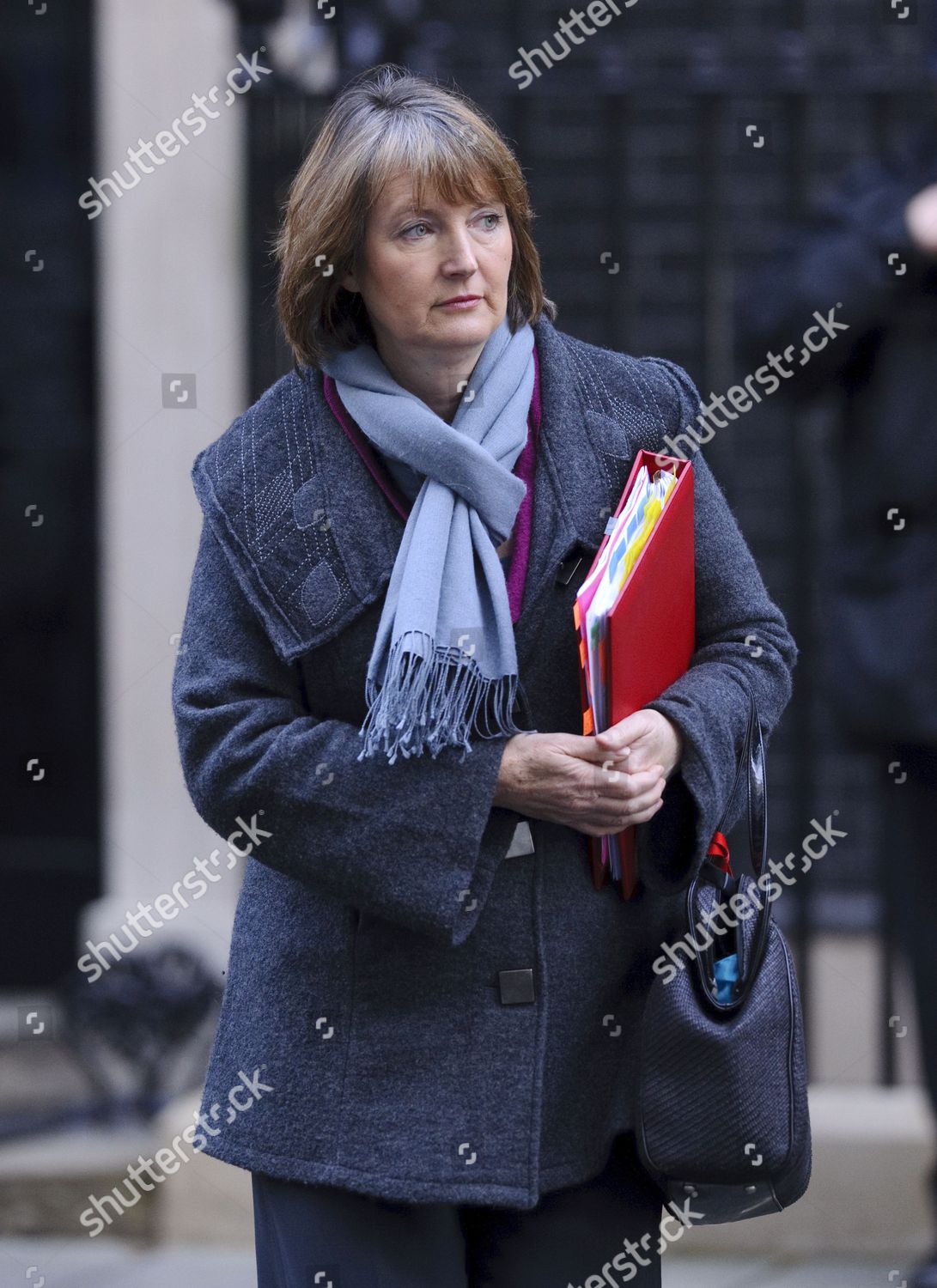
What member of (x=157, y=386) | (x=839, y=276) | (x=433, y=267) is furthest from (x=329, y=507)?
(x=157, y=386)

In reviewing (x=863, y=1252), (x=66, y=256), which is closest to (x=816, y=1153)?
(x=863, y=1252)

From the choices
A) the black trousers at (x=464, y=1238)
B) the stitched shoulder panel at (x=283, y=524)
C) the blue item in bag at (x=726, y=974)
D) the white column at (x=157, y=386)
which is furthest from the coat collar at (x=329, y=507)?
the white column at (x=157, y=386)

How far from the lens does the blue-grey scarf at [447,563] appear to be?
76.8 inches

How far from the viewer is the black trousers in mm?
2078

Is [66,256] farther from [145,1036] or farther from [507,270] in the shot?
[507,270]

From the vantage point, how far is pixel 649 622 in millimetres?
1981

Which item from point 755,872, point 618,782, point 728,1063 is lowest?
point 728,1063

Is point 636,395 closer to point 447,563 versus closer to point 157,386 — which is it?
point 447,563

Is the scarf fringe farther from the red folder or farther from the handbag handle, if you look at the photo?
the handbag handle

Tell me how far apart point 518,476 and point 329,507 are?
22 cm

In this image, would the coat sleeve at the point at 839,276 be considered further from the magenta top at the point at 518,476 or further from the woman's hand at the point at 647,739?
the woman's hand at the point at 647,739

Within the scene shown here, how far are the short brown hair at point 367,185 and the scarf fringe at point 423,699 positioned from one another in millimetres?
413

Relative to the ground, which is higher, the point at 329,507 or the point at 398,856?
the point at 329,507

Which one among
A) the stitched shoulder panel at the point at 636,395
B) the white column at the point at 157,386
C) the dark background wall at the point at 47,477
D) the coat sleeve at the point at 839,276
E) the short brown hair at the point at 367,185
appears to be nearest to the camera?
the short brown hair at the point at 367,185
